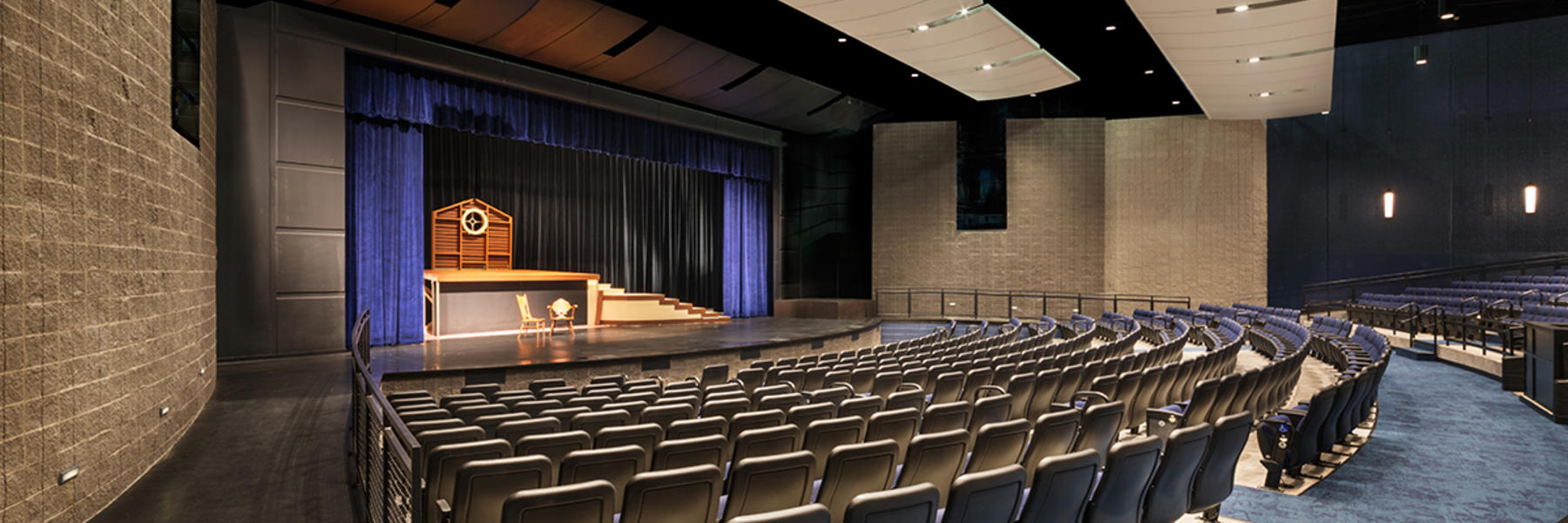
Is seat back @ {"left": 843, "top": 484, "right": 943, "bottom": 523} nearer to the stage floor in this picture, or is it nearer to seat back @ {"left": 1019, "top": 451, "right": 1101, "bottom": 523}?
seat back @ {"left": 1019, "top": 451, "right": 1101, "bottom": 523}

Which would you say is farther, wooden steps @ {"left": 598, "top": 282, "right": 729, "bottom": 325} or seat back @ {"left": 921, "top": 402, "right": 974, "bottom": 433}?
wooden steps @ {"left": 598, "top": 282, "right": 729, "bottom": 325}

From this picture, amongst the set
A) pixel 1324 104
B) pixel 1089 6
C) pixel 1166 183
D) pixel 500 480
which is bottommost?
pixel 500 480

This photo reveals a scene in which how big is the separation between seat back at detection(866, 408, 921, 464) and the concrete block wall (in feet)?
52.1

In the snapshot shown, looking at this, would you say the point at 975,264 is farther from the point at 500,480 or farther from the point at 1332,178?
the point at 500,480

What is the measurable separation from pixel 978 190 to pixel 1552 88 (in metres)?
12.3

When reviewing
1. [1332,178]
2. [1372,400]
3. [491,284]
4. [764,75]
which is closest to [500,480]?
Answer: [1372,400]

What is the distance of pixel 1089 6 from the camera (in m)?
12.4

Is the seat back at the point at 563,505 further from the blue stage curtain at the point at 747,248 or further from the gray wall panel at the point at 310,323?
the blue stage curtain at the point at 747,248

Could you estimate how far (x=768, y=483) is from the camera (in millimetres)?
2811

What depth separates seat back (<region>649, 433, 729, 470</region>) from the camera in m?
3.27

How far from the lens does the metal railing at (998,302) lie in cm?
1877

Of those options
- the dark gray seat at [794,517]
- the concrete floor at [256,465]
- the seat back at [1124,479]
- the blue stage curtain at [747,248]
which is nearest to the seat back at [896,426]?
the seat back at [1124,479]

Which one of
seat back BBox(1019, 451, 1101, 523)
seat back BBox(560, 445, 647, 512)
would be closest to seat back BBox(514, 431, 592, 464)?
seat back BBox(560, 445, 647, 512)

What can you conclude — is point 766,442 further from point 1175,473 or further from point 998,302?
point 998,302
